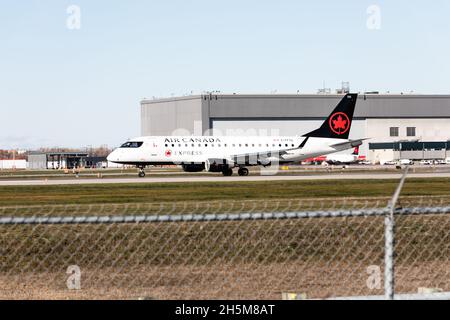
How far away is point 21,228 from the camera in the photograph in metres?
21.7

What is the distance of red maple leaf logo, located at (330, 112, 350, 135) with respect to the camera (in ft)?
245

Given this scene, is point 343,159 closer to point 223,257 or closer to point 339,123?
point 339,123

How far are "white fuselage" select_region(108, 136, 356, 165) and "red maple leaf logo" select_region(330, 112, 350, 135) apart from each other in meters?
4.00

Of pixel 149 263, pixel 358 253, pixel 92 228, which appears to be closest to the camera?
pixel 149 263

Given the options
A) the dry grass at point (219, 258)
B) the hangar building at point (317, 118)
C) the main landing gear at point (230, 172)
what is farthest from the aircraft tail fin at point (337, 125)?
the hangar building at point (317, 118)

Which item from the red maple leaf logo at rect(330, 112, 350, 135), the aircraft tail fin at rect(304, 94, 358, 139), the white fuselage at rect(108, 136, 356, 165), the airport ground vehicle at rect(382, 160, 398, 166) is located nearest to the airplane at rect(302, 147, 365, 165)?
the airport ground vehicle at rect(382, 160, 398, 166)

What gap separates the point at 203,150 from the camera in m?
67.1

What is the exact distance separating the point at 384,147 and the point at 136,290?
142781 millimetres

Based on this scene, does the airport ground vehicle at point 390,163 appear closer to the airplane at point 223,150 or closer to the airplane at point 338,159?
the airplane at point 338,159

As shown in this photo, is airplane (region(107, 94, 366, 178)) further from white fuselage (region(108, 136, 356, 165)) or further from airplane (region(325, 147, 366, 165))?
airplane (region(325, 147, 366, 165))

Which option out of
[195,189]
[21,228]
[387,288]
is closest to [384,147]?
[195,189]

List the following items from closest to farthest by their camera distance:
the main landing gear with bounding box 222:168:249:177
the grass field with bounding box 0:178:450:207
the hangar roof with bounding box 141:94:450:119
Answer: the grass field with bounding box 0:178:450:207 → the main landing gear with bounding box 222:168:249:177 → the hangar roof with bounding box 141:94:450:119

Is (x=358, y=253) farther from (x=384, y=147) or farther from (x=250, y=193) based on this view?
(x=384, y=147)
